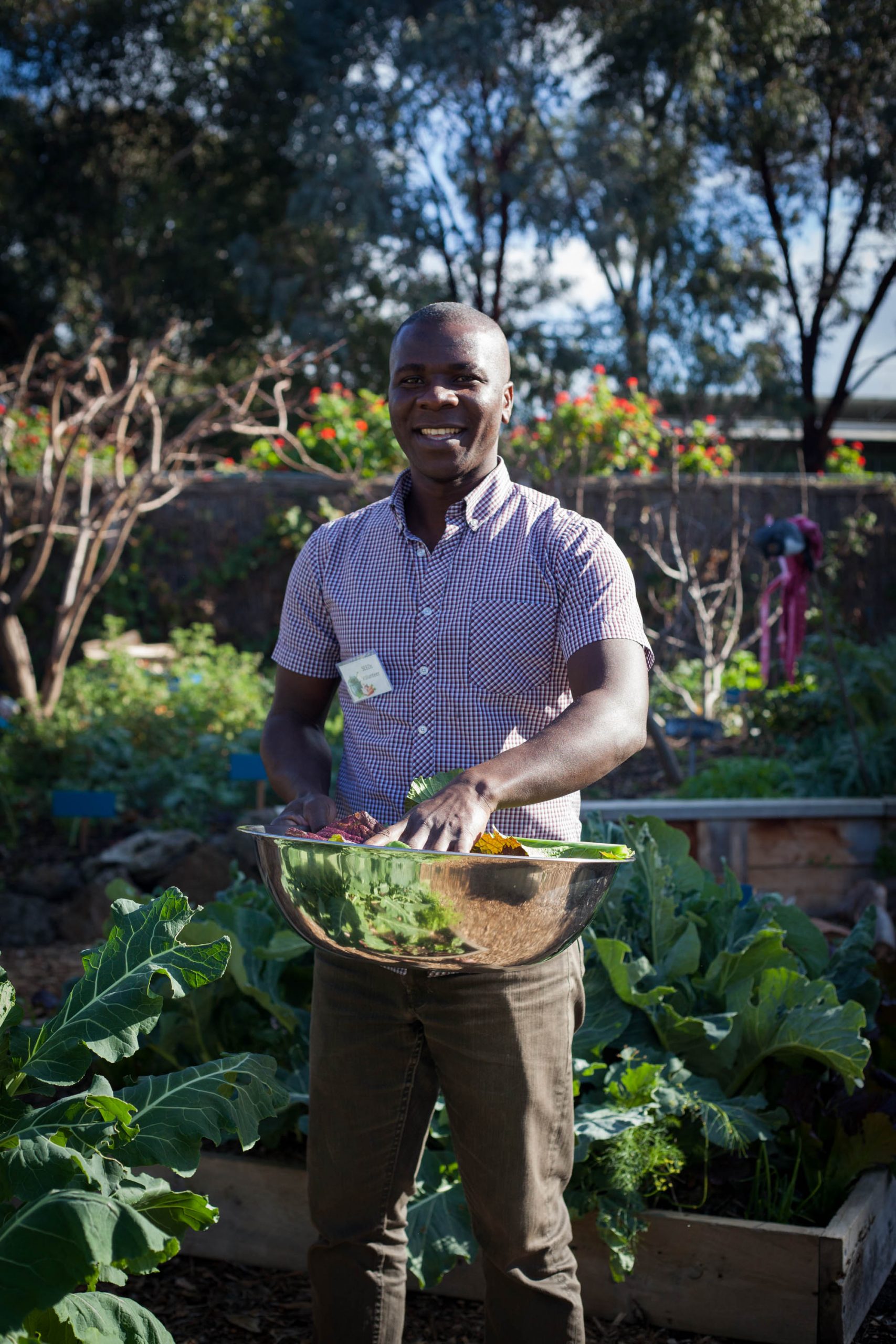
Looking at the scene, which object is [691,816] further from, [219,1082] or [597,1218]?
[219,1082]

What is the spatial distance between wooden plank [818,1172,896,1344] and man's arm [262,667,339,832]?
136 centimetres

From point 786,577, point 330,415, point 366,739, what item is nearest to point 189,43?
point 330,415

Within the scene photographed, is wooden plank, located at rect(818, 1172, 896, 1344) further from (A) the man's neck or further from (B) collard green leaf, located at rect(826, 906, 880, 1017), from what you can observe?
(A) the man's neck

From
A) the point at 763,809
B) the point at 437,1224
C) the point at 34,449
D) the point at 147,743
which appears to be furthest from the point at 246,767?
the point at 34,449

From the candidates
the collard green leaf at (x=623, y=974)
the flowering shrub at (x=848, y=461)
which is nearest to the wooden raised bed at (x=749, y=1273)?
the collard green leaf at (x=623, y=974)

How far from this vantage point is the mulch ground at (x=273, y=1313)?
2.38 m

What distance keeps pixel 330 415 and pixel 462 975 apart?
26.2 ft

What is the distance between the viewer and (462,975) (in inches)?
69.6

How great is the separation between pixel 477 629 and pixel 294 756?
43 cm

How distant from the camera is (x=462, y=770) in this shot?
171 centimetres

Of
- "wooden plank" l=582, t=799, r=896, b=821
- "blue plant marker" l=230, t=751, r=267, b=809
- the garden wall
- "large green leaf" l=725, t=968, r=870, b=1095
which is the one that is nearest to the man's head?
"large green leaf" l=725, t=968, r=870, b=1095

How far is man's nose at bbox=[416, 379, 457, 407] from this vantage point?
5.91 feet

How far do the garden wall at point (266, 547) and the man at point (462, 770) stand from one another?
679cm

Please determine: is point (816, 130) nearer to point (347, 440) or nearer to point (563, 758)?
point (347, 440)
